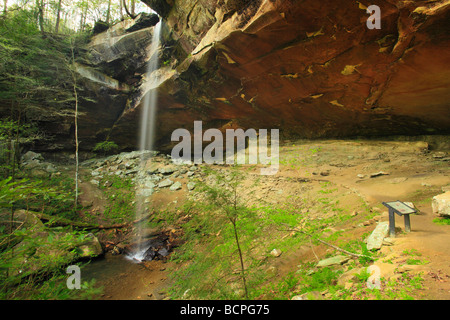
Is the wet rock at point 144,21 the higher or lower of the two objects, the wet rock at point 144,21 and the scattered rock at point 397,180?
the higher

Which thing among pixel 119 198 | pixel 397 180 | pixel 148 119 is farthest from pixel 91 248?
pixel 397 180

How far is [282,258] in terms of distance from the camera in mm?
4855

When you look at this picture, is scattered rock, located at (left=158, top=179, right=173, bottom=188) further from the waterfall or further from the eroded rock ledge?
the waterfall

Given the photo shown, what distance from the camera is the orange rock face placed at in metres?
5.78

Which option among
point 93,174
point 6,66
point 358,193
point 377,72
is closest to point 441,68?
point 377,72

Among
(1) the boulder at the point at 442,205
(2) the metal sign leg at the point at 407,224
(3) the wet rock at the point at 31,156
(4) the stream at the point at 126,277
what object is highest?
(3) the wet rock at the point at 31,156

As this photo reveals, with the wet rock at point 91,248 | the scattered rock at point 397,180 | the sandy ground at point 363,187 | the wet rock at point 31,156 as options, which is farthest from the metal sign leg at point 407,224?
the wet rock at point 31,156

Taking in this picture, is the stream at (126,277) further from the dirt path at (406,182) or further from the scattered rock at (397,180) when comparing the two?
the scattered rock at (397,180)

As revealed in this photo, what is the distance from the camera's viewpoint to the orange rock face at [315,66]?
19.0ft

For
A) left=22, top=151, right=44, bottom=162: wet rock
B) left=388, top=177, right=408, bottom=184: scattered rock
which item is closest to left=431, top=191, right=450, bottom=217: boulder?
left=388, top=177, right=408, bottom=184: scattered rock

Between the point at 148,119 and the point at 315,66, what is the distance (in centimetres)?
1216

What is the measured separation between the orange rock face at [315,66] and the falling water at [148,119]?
1.08 meters

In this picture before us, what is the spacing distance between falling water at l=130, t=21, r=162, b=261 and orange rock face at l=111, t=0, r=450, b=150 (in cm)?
108
